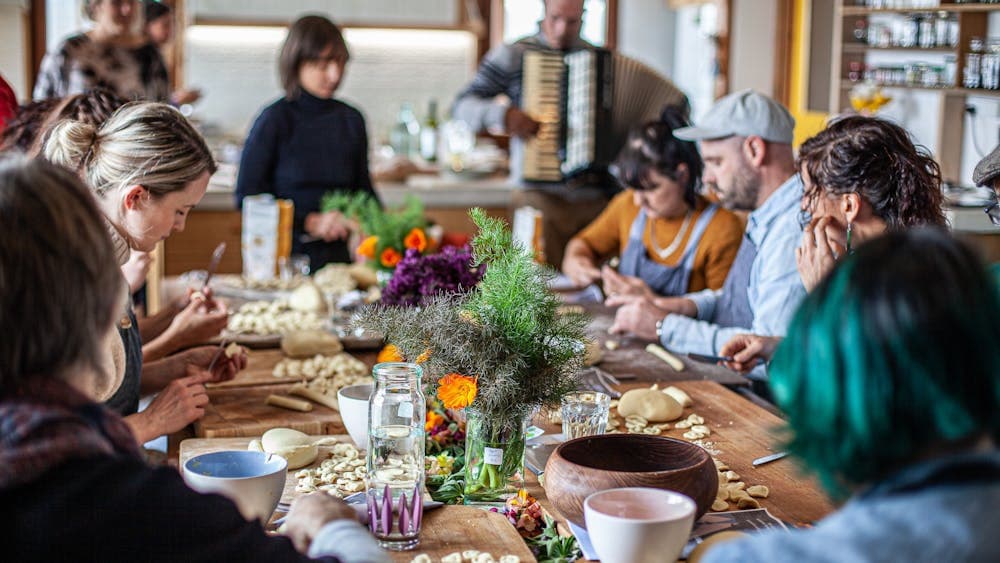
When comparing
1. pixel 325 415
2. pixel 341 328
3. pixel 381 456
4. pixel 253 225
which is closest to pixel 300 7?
pixel 253 225

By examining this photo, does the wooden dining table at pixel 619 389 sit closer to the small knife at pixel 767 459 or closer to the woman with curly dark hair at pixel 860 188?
the small knife at pixel 767 459

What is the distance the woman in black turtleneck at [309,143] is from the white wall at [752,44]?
13.0ft

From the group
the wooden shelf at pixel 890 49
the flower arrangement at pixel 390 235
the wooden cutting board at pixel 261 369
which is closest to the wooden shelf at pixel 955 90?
the wooden shelf at pixel 890 49

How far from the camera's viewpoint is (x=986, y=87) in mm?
5023

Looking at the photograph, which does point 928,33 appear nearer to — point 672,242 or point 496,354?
point 672,242

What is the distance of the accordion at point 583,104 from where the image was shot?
171 inches

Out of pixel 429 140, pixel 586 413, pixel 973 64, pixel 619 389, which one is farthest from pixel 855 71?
pixel 586 413

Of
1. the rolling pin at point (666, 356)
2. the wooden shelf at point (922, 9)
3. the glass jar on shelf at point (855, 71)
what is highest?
the wooden shelf at point (922, 9)

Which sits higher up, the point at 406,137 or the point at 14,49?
the point at 14,49

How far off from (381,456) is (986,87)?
447 centimetres

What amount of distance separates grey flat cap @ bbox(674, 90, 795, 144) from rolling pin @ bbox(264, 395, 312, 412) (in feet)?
4.33

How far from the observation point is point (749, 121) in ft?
9.07

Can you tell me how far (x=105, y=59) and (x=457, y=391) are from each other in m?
3.16

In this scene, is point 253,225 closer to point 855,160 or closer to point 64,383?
point 855,160
